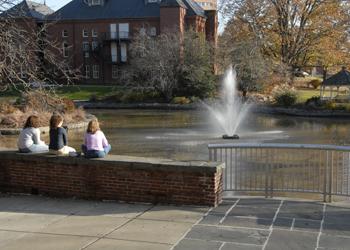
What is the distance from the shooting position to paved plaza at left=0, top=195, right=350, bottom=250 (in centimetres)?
717

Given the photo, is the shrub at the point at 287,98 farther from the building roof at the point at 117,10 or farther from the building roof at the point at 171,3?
the building roof at the point at 117,10

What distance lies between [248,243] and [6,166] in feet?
18.2

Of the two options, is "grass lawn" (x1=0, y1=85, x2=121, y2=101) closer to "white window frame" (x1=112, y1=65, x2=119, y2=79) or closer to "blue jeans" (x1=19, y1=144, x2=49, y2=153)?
"white window frame" (x1=112, y1=65, x2=119, y2=79)

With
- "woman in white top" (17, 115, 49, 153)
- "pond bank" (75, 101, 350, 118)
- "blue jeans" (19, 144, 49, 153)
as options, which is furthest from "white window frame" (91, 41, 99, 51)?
"blue jeans" (19, 144, 49, 153)

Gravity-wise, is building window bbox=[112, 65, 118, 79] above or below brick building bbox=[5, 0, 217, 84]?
below

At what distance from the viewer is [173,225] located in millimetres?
8070

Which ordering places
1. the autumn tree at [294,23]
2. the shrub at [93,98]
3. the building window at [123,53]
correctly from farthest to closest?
the building window at [123,53]
the autumn tree at [294,23]
the shrub at [93,98]

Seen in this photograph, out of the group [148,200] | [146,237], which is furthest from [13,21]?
[146,237]

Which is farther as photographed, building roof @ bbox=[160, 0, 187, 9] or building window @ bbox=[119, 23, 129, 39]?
building window @ bbox=[119, 23, 129, 39]

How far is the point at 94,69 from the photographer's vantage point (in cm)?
7556

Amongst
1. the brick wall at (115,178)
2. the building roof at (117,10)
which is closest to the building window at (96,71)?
the building roof at (117,10)

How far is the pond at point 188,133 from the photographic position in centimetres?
2338

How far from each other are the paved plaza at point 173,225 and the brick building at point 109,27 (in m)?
61.7

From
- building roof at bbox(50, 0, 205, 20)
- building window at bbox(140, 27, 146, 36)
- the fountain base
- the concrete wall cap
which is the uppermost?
building roof at bbox(50, 0, 205, 20)
